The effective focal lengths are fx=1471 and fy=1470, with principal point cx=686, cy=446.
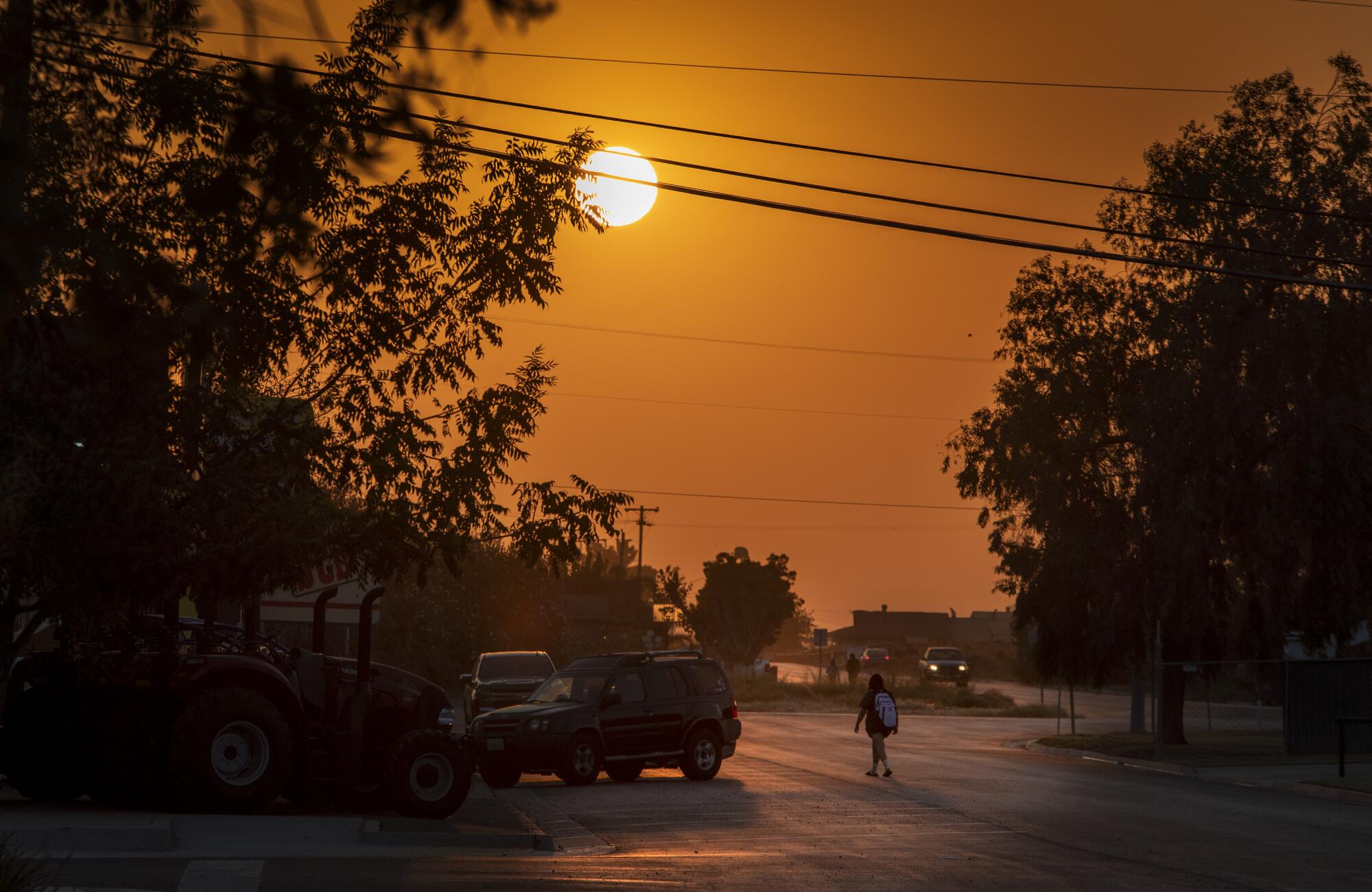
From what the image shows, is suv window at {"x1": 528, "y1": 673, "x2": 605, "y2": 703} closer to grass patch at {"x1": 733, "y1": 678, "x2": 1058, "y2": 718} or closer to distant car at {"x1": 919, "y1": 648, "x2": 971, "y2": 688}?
grass patch at {"x1": 733, "y1": 678, "x2": 1058, "y2": 718}

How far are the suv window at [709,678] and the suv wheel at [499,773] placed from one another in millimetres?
3598

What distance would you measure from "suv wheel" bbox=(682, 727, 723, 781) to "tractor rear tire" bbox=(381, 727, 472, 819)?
7675mm

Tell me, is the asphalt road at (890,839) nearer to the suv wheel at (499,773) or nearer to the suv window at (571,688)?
the suv wheel at (499,773)

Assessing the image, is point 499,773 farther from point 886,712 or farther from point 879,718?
point 886,712

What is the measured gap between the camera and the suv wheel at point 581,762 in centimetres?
2203

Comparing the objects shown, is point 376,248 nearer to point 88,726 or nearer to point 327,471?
point 327,471

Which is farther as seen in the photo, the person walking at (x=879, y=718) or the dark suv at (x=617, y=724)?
the person walking at (x=879, y=718)

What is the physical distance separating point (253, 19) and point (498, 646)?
58.5 metres

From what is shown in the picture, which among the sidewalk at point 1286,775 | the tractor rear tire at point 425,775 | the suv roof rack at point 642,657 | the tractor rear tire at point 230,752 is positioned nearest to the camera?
the tractor rear tire at point 230,752

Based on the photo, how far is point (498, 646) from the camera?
6131 cm

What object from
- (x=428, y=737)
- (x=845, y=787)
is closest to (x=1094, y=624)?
(x=845, y=787)

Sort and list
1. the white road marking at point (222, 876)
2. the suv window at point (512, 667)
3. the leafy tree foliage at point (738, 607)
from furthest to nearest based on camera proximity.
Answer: the leafy tree foliage at point (738, 607), the suv window at point (512, 667), the white road marking at point (222, 876)

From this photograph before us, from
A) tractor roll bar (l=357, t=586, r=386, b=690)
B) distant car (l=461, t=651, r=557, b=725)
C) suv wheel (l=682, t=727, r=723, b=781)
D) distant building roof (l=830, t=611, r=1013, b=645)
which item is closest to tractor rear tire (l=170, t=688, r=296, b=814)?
tractor roll bar (l=357, t=586, r=386, b=690)

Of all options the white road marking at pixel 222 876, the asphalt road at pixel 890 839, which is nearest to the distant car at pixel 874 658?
the asphalt road at pixel 890 839
